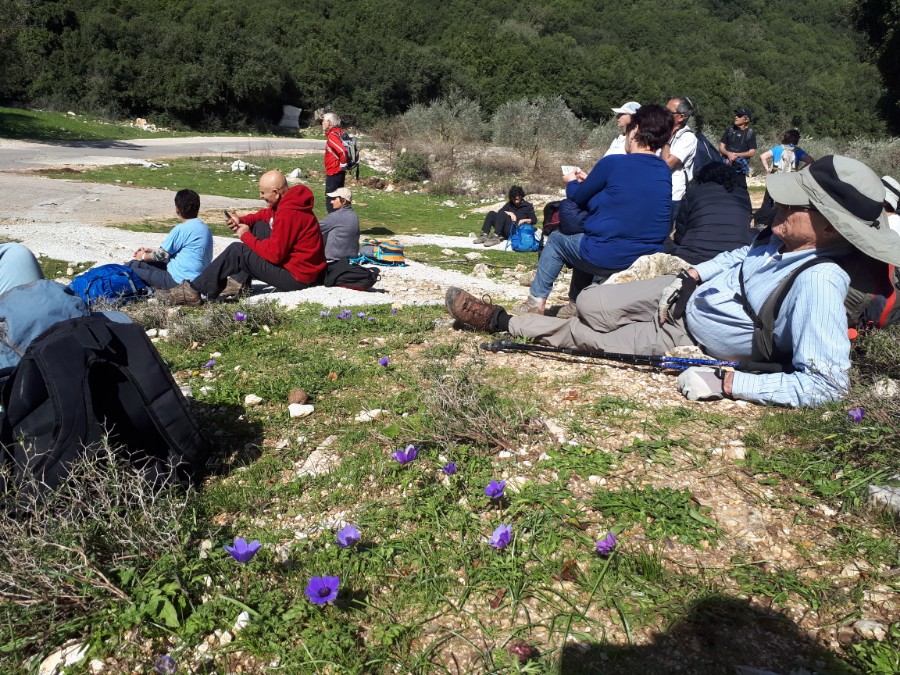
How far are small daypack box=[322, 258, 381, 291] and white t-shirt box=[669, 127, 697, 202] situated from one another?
3.38 m

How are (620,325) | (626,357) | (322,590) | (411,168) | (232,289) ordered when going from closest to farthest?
1. (322,590)
2. (626,357)
3. (620,325)
4. (232,289)
5. (411,168)

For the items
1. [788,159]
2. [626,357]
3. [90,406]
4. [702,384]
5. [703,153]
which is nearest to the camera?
[90,406]

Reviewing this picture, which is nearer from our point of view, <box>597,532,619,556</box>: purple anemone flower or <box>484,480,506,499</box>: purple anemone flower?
<box>597,532,619,556</box>: purple anemone flower

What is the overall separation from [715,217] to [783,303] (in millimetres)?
2430

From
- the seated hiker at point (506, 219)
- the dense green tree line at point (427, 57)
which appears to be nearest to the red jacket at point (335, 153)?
the seated hiker at point (506, 219)

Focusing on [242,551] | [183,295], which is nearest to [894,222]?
[242,551]

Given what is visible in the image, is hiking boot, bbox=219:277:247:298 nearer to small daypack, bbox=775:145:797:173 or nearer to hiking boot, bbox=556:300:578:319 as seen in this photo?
hiking boot, bbox=556:300:578:319

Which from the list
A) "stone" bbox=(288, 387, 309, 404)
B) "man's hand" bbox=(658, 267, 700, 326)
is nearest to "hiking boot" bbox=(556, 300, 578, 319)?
"man's hand" bbox=(658, 267, 700, 326)

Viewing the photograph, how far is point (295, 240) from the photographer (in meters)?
6.62

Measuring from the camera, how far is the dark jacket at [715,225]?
18.0 feet

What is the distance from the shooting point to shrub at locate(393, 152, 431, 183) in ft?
65.2

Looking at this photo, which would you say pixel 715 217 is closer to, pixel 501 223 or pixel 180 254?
pixel 180 254

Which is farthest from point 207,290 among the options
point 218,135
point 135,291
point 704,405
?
point 218,135

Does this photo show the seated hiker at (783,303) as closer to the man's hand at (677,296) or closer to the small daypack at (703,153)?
the man's hand at (677,296)
